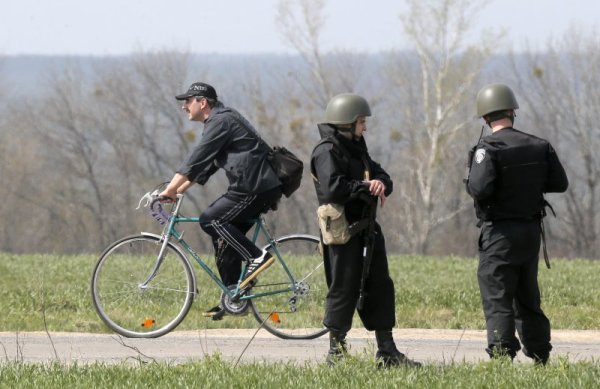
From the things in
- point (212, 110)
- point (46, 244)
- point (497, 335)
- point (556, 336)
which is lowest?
point (46, 244)

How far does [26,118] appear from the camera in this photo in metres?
84.2

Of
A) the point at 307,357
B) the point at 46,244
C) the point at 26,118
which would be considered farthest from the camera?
the point at 26,118

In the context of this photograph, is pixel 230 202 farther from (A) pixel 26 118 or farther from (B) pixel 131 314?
(A) pixel 26 118

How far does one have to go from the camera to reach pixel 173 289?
10.1 m

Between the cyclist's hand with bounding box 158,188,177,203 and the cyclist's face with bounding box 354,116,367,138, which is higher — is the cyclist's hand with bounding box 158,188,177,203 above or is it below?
below

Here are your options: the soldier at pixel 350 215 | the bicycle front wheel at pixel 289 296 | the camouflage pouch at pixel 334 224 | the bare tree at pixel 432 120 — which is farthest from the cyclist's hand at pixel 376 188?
the bare tree at pixel 432 120

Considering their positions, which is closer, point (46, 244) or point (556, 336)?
point (556, 336)

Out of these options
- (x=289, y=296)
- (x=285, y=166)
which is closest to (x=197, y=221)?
(x=285, y=166)

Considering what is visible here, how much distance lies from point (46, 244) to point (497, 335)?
69948mm

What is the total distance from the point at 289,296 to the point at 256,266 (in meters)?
0.45

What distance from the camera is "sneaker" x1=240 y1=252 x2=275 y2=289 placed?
384 inches

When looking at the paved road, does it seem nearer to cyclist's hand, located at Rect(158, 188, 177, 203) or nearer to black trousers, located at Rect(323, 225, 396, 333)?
black trousers, located at Rect(323, 225, 396, 333)

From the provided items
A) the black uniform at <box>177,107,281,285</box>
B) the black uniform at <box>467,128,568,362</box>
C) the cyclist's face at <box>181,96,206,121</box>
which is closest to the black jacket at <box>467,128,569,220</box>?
the black uniform at <box>467,128,568,362</box>

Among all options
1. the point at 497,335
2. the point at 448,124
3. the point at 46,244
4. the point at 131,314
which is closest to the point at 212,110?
the point at 131,314
